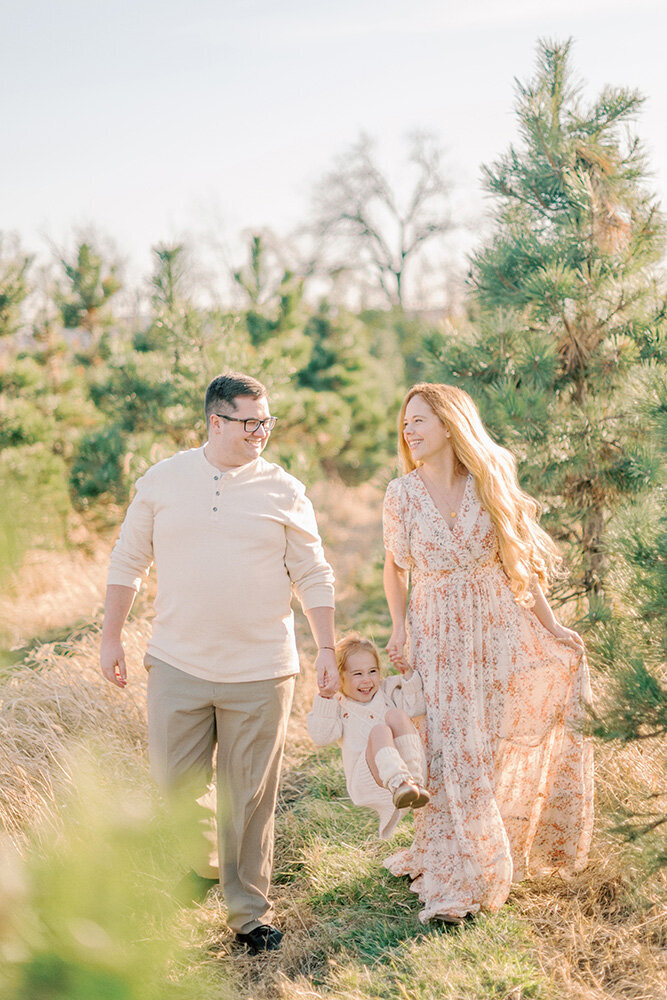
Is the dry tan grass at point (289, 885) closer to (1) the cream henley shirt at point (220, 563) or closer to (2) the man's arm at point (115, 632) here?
(2) the man's arm at point (115, 632)

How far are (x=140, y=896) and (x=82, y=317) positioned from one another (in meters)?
12.4

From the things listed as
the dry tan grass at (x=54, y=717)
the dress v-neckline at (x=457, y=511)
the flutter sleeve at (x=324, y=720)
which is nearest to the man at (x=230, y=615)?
the flutter sleeve at (x=324, y=720)

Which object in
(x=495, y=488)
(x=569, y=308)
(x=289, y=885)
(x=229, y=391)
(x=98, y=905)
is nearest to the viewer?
(x=98, y=905)

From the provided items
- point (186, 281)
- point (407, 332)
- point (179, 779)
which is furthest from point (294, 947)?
point (407, 332)

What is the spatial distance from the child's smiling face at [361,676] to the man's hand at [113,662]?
0.81m

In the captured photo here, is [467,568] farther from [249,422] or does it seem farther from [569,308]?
[569,308]

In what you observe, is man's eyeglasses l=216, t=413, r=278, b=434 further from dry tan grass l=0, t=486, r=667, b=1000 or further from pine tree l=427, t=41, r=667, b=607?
pine tree l=427, t=41, r=667, b=607

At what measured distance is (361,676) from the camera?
10.2 feet

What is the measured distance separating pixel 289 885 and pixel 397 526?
158 cm

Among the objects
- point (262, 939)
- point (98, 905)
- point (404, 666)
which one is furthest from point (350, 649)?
point (98, 905)

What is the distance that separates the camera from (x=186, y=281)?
7.54 meters

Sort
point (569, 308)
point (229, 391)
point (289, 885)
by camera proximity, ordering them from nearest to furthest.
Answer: point (229, 391), point (289, 885), point (569, 308)

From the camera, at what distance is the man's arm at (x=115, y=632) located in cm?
294

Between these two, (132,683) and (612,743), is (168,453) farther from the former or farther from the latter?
(612,743)
